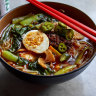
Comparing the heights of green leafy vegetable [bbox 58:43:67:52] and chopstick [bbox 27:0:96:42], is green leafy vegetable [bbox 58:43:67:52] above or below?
below

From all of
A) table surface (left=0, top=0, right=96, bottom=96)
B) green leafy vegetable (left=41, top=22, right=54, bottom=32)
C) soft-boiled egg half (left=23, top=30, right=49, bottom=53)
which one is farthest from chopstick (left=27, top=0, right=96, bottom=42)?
table surface (left=0, top=0, right=96, bottom=96)

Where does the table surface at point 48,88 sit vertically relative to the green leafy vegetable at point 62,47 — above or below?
below

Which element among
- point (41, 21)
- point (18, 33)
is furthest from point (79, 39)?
point (18, 33)

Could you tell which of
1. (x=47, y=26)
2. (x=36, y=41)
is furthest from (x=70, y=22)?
(x=36, y=41)

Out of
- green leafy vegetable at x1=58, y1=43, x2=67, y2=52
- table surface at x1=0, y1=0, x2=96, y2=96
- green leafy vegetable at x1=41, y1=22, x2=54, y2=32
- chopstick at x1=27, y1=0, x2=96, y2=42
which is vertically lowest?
table surface at x1=0, y1=0, x2=96, y2=96

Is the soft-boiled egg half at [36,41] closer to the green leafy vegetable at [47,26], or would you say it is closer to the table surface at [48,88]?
the green leafy vegetable at [47,26]

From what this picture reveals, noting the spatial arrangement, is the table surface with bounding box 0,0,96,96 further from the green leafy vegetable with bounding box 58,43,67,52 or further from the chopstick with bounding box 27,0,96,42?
the chopstick with bounding box 27,0,96,42

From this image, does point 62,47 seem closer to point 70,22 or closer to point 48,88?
point 70,22

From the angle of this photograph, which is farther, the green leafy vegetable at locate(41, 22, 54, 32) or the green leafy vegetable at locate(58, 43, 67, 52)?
the green leafy vegetable at locate(41, 22, 54, 32)

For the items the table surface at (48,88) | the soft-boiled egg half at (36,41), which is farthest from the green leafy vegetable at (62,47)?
the table surface at (48,88)
